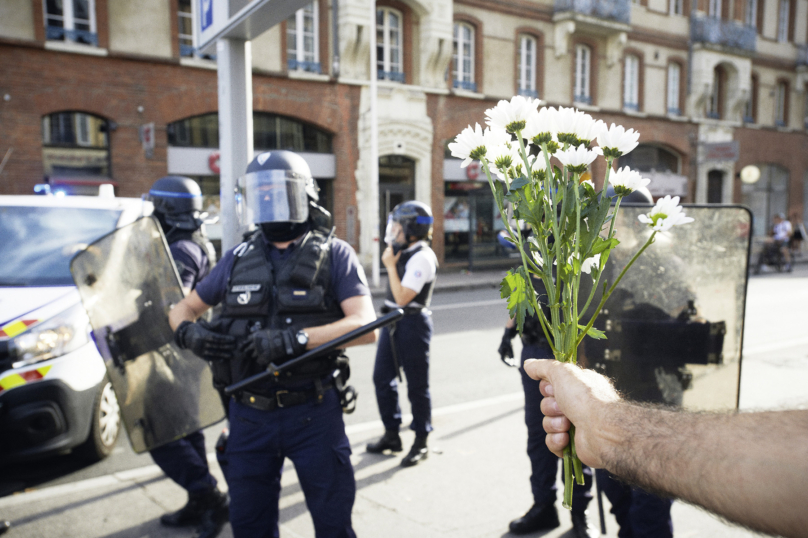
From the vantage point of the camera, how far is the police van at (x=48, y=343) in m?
3.39

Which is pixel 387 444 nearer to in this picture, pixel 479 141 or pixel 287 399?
pixel 287 399

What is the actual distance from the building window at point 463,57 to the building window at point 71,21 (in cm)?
960

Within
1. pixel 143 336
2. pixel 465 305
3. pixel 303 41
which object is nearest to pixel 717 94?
pixel 303 41

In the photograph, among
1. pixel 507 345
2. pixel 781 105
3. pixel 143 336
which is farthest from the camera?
pixel 781 105

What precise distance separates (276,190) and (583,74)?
20.1 m

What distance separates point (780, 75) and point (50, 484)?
31.4 meters

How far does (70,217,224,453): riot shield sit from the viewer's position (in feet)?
9.20

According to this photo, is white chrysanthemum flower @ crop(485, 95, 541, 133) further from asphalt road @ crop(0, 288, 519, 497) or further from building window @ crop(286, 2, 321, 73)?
building window @ crop(286, 2, 321, 73)

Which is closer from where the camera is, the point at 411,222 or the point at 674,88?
the point at 411,222

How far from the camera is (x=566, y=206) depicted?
124cm

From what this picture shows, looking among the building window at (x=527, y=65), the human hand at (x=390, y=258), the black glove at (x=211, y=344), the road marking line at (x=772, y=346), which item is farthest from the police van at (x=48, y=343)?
the building window at (x=527, y=65)

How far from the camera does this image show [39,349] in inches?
137

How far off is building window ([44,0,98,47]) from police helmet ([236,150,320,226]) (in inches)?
479

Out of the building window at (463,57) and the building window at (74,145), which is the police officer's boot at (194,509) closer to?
the building window at (74,145)
